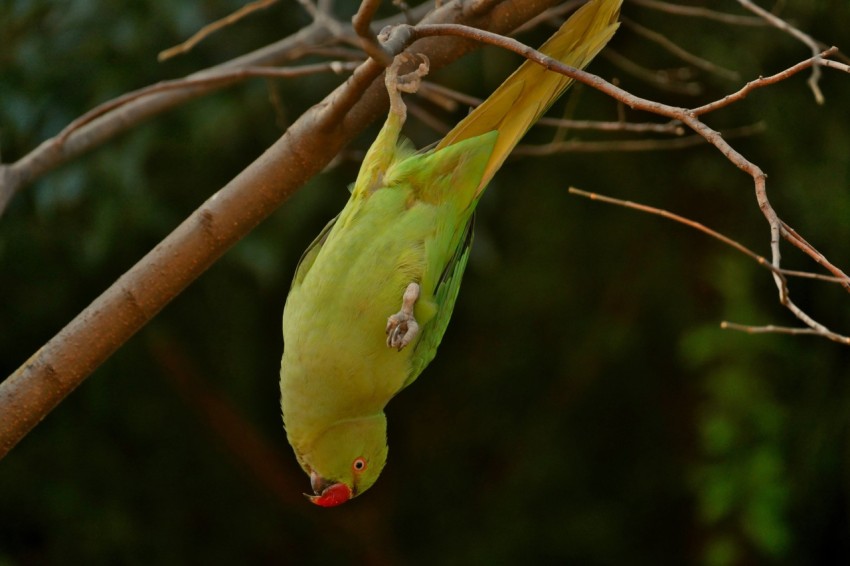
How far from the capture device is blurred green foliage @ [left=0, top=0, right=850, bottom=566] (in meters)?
3.35

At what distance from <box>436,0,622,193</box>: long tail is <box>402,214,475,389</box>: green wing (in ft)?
0.58

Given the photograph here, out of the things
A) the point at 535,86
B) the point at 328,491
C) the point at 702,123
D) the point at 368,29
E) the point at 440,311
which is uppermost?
the point at 368,29

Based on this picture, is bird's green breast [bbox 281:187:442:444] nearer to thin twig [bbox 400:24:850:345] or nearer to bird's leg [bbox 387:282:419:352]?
bird's leg [bbox 387:282:419:352]

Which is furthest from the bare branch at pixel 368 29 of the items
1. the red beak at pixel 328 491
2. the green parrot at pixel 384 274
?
the red beak at pixel 328 491

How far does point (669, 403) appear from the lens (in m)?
4.73

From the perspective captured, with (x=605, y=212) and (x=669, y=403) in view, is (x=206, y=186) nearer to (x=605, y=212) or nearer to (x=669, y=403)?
(x=605, y=212)

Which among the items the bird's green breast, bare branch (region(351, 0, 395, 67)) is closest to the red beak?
the bird's green breast

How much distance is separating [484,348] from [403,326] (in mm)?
2655

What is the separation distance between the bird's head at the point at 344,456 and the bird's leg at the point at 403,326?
0.27m

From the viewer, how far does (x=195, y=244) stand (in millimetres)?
1837

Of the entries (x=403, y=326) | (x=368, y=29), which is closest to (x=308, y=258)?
(x=403, y=326)

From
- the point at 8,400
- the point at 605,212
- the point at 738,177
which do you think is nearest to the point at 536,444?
the point at 605,212

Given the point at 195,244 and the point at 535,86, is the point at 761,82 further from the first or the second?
the point at 195,244

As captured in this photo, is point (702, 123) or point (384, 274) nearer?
point (702, 123)
